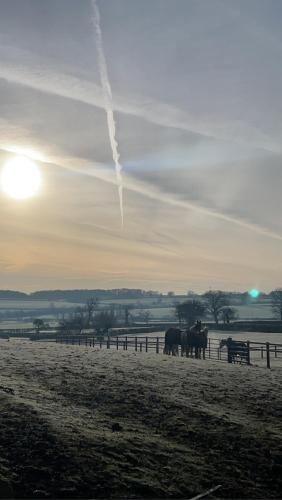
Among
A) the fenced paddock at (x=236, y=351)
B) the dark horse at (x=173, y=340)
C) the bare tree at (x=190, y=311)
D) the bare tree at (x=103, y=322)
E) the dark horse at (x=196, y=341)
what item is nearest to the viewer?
the fenced paddock at (x=236, y=351)

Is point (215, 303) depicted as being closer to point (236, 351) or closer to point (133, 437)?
point (236, 351)

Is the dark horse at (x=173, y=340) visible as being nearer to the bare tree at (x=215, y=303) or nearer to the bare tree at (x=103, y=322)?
the bare tree at (x=103, y=322)

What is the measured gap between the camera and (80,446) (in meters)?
8.34

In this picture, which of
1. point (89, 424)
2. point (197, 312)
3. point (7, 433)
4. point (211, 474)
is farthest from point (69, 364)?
point (197, 312)

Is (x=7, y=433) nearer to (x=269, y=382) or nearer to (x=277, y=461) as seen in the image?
(x=277, y=461)

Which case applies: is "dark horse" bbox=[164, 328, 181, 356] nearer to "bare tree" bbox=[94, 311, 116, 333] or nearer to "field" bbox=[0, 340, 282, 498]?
"field" bbox=[0, 340, 282, 498]

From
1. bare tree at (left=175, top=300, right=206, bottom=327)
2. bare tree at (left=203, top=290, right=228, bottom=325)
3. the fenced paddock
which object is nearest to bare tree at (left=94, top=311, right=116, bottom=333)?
Answer: bare tree at (left=175, top=300, right=206, bottom=327)

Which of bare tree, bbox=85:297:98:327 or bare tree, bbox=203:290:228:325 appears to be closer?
bare tree, bbox=203:290:228:325

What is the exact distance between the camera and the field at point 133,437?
7359 millimetres

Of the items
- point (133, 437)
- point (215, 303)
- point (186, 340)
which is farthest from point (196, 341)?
point (215, 303)

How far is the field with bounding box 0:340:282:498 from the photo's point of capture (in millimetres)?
7359

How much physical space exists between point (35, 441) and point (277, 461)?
443cm

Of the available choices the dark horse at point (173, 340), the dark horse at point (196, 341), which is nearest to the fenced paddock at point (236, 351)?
the dark horse at point (196, 341)

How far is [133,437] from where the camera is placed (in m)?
9.27
